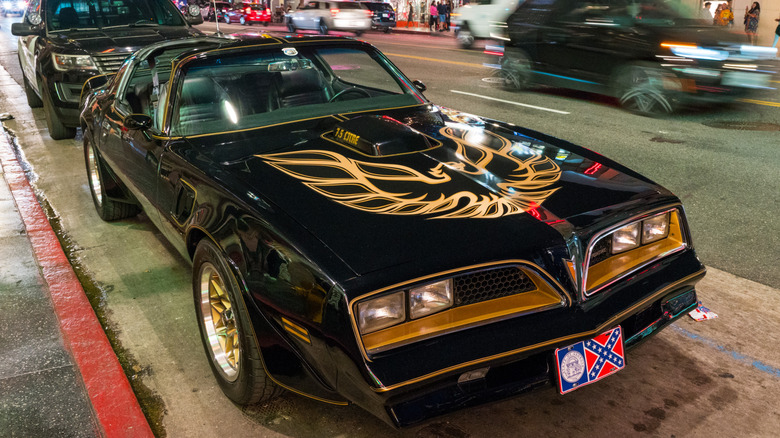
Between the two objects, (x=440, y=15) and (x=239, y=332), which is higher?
(x=440, y=15)

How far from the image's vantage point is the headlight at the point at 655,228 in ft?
9.25

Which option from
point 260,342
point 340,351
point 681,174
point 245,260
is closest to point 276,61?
point 245,260

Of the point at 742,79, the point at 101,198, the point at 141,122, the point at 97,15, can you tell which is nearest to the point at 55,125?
the point at 97,15

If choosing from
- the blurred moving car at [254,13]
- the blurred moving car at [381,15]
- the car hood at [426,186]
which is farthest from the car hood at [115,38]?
the blurred moving car at [254,13]

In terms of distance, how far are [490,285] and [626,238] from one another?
2.44 ft

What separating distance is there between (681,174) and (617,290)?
4093 millimetres

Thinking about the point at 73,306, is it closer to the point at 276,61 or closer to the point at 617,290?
the point at 276,61

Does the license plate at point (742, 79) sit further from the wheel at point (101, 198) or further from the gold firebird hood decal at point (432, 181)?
the wheel at point (101, 198)

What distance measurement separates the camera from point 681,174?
242 inches

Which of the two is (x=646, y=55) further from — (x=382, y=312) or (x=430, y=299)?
(x=382, y=312)

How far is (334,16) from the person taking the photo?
26891 mm

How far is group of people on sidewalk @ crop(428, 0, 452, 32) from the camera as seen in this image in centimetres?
3158

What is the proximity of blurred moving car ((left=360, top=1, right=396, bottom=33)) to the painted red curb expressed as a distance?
2548 centimetres

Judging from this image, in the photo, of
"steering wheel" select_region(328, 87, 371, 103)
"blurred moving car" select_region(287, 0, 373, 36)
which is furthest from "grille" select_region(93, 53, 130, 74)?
"blurred moving car" select_region(287, 0, 373, 36)
